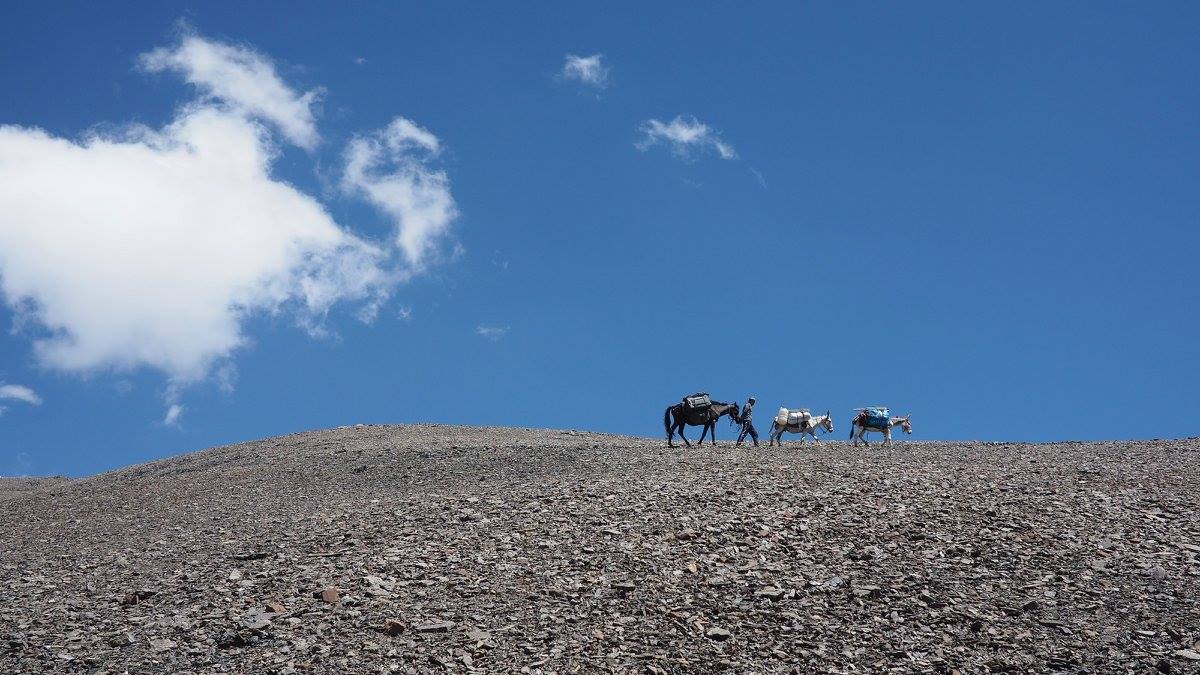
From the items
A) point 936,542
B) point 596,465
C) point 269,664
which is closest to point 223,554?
point 269,664

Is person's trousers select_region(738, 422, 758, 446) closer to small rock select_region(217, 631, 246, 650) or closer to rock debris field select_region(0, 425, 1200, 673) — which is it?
rock debris field select_region(0, 425, 1200, 673)

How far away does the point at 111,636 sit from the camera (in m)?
14.3

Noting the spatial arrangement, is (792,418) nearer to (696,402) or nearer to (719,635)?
(696,402)

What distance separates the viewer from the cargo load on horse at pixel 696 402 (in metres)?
31.1

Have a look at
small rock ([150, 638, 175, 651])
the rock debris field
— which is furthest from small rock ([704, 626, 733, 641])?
small rock ([150, 638, 175, 651])

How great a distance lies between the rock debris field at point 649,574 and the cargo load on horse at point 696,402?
666cm

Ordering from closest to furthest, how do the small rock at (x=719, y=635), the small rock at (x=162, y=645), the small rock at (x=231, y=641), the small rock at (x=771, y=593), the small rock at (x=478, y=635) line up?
1. the small rock at (x=719, y=635)
2. the small rock at (x=478, y=635)
3. the small rock at (x=231, y=641)
4. the small rock at (x=162, y=645)
5. the small rock at (x=771, y=593)

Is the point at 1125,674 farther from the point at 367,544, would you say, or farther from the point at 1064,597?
the point at 367,544

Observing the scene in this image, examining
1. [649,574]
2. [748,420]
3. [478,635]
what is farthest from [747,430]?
[478,635]

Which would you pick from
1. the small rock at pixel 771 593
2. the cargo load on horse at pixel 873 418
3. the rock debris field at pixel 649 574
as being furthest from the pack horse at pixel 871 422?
the small rock at pixel 771 593

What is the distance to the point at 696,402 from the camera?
31.1 metres

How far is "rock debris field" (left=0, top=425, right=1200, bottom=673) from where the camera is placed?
1280 cm

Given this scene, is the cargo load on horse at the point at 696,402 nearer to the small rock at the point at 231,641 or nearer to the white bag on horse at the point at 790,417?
the white bag on horse at the point at 790,417

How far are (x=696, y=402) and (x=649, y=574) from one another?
16301 mm
